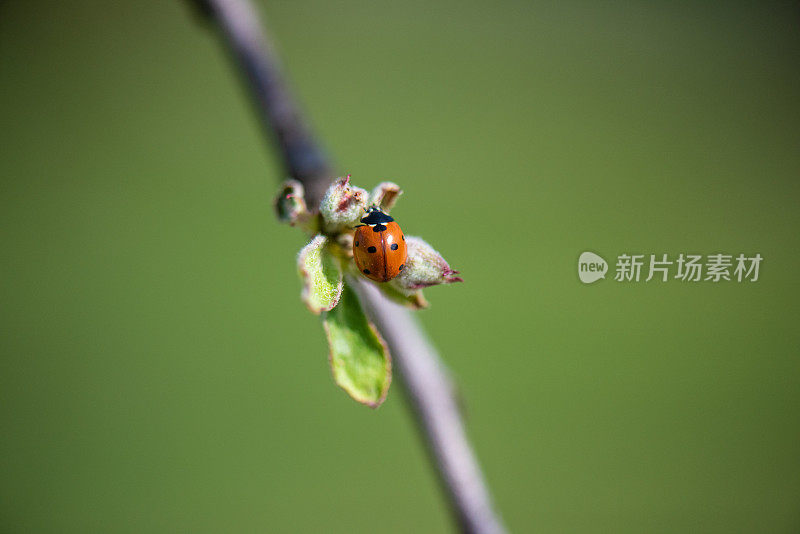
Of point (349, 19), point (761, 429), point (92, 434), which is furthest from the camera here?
point (349, 19)

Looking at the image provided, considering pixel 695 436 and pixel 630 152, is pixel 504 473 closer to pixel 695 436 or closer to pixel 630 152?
pixel 695 436

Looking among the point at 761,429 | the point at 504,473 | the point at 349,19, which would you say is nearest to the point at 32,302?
the point at 504,473

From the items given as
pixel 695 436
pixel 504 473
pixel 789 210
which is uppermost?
pixel 789 210

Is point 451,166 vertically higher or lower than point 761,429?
higher

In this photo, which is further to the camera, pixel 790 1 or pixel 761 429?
pixel 790 1

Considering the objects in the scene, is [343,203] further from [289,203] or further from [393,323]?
[393,323]

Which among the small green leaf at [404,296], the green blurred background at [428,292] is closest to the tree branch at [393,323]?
the small green leaf at [404,296]
